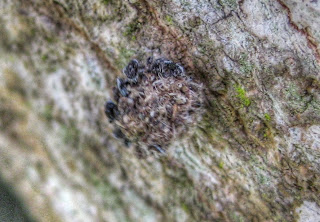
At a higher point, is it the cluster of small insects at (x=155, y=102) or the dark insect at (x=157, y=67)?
the dark insect at (x=157, y=67)

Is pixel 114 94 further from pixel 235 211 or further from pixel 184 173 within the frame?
pixel 235 211

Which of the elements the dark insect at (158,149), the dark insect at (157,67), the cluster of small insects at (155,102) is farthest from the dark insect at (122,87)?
the dark insect at (158,149)

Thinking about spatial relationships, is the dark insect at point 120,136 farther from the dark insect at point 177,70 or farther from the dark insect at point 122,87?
the dark insect at point 177,70

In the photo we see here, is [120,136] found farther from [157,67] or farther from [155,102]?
[157,67]

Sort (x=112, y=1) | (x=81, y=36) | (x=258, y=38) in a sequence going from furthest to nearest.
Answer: (x=81, y=36), (x=112, y=1), (x=258, y=38)

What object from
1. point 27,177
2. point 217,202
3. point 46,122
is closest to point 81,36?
point 46,122

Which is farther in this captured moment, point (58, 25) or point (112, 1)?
point (58, 25)

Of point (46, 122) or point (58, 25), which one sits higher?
point (58, 25)
